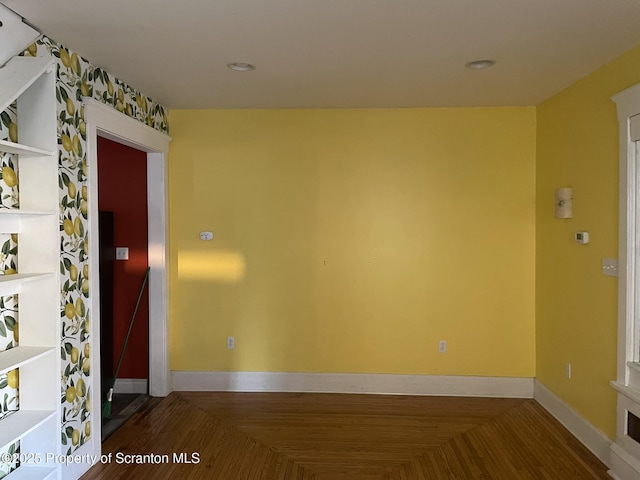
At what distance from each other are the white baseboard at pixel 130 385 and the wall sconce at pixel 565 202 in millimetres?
3762

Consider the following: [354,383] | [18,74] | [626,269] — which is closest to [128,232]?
[18,74]

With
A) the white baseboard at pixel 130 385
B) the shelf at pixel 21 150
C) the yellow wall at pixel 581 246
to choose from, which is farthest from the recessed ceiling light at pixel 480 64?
the white baseboard at pixel 130 385

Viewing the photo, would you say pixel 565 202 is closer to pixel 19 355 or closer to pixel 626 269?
pixel 626 269

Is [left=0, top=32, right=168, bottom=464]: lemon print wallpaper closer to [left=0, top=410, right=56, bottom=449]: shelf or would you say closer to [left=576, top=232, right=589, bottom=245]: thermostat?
[left=0, top=410, right=56, bottom=449]: shelf

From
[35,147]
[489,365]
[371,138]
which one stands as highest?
[371,138]

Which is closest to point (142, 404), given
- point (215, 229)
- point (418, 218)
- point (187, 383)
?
point (187, 383)

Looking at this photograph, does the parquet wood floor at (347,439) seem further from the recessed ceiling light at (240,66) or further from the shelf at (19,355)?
the recessed ceiling light at (240,66)

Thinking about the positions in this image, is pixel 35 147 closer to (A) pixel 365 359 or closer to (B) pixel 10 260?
(B) pixel 10 260

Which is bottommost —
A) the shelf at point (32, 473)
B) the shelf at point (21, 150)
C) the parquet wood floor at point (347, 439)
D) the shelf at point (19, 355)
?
the parquet wood floor at point (347, 439)

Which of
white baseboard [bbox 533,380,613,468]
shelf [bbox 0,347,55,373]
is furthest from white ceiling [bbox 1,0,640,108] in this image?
white baseboard [bbox 533,380,613,468]

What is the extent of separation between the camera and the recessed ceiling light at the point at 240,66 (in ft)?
9.31

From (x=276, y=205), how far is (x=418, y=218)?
1.27 meters

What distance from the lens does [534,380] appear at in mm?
3873

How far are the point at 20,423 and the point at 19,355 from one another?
1.08 ft
